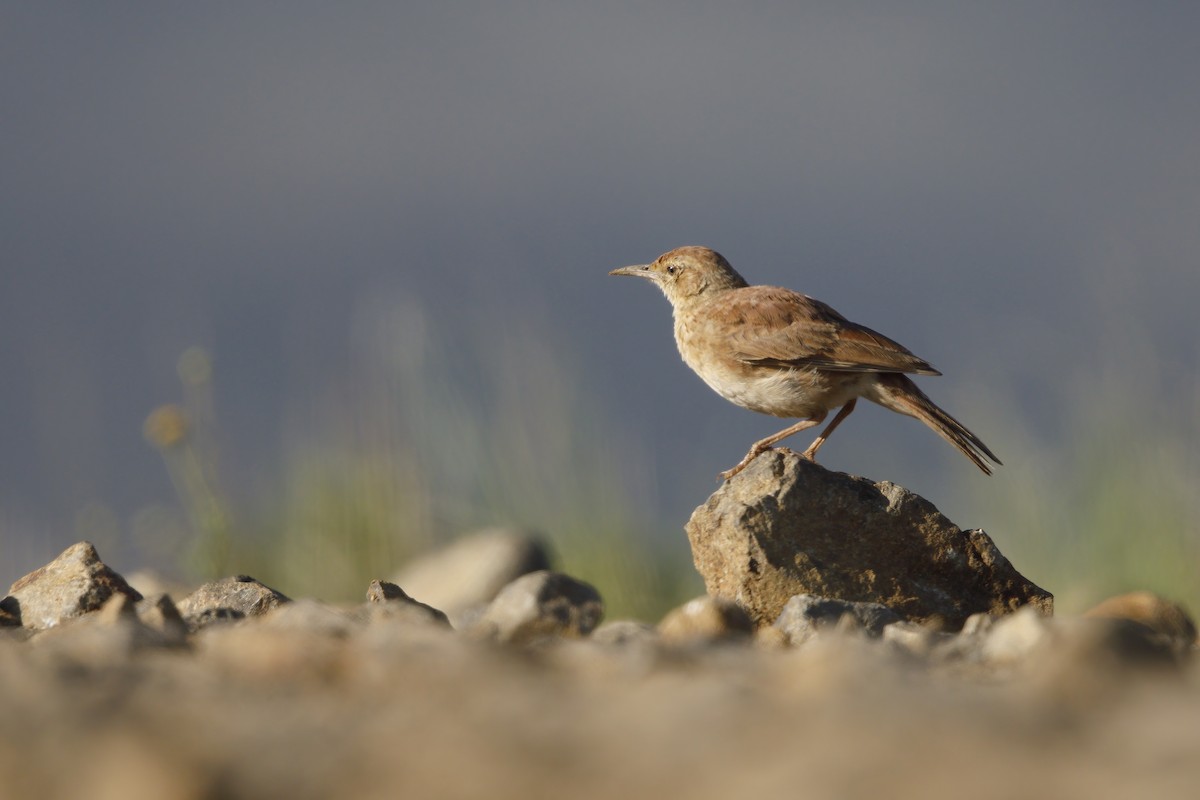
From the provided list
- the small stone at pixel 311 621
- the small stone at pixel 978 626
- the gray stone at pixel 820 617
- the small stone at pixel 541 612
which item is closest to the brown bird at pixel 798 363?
the gray stone at pixel 820 617

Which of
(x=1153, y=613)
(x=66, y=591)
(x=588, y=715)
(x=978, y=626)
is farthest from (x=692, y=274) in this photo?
(x=588, y=715)

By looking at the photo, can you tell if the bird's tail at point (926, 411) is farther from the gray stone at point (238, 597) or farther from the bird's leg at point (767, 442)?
the gray stone at point (238, 597)

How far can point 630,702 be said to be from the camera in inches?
78.4

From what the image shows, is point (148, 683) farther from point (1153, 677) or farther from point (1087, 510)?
point (1087, 510)

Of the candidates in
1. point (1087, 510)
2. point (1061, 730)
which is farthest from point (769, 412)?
point (1061, 730)

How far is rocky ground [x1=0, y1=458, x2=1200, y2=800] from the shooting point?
1.60 m

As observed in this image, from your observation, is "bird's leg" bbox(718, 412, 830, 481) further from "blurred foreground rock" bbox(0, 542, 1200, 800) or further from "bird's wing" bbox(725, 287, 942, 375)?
"blurred foreground rock" bbox(0, 542, 1200, 800)

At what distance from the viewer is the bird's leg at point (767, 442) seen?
5.29 metres

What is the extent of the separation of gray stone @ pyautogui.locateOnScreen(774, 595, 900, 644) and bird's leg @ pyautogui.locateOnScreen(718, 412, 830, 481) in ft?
4.31

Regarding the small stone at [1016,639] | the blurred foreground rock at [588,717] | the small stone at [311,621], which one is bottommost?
the blurred foreground rock at [588,717]

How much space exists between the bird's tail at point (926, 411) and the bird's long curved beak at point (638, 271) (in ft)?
5.66

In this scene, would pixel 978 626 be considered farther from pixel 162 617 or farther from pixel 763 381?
pixel 763 381

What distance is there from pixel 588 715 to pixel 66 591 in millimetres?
2910

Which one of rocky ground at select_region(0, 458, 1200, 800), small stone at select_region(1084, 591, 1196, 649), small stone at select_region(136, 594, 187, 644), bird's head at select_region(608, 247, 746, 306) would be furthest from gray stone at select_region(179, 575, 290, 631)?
bird's head at select_region(608, 247, 746, 306)
